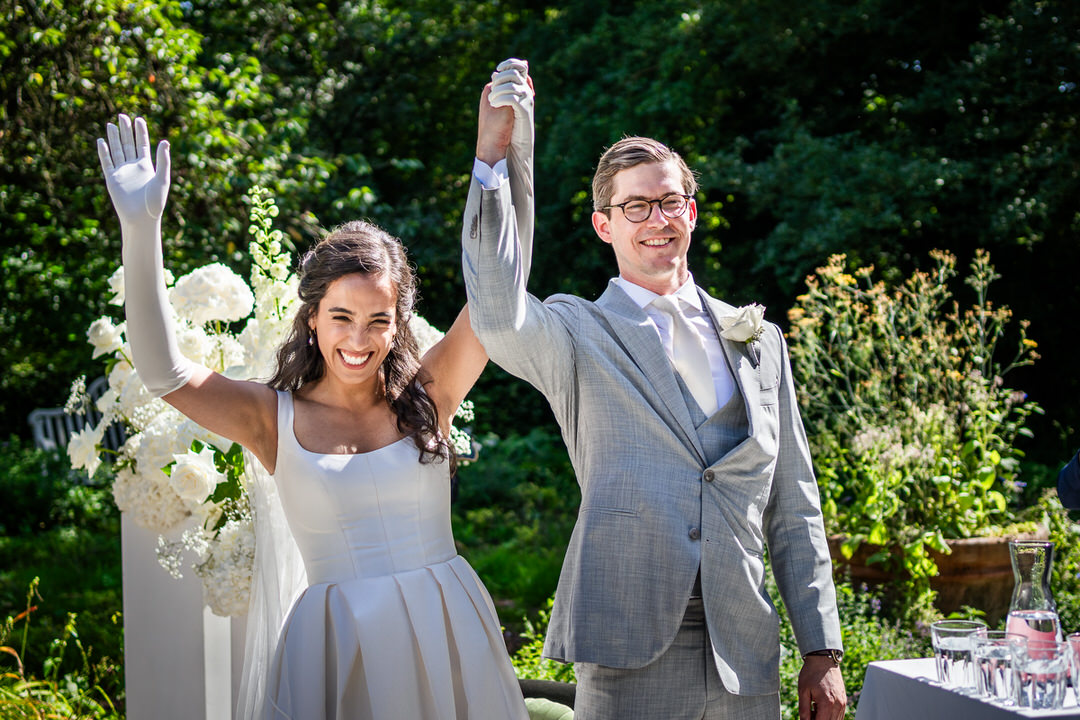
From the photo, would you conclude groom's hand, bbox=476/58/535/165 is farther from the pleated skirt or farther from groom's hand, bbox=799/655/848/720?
groom's hand, bbox=799/655/848/720

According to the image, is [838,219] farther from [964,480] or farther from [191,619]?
[191,619]

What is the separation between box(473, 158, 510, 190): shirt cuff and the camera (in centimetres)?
183

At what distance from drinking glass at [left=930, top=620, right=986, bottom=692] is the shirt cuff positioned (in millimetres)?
1187

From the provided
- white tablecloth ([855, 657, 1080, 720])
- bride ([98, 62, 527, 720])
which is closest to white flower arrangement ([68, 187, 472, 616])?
bride ([98, 62, 527, 720])

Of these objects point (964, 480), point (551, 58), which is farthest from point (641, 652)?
point (551, 58)

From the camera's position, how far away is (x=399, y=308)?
2242mm

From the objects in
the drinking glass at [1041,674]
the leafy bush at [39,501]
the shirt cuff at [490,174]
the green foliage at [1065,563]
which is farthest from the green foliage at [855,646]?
the leafy bush at [39,501]

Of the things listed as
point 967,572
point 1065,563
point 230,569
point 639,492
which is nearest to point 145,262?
point 230,569

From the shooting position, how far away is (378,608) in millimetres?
2039

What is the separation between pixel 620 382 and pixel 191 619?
1575mm

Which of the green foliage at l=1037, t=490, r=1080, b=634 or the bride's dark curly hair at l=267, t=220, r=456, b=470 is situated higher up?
the bride's dark curly hair at l=267, t=220, r=456, b=470

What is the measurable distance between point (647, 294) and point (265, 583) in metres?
1.11

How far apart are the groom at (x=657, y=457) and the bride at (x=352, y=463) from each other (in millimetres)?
245

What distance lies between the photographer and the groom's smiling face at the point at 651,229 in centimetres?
209
